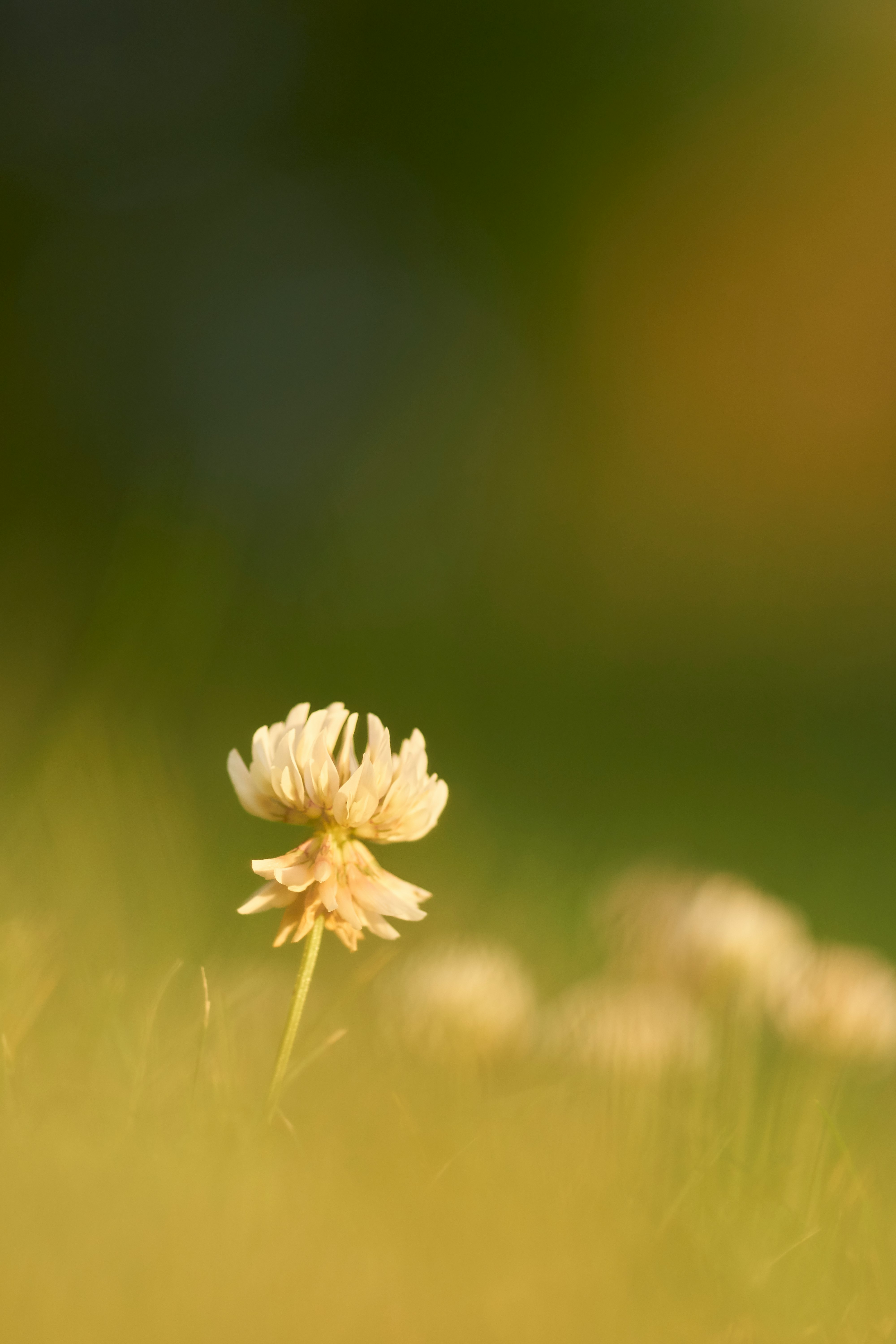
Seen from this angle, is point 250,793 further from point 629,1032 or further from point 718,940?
point 718,940

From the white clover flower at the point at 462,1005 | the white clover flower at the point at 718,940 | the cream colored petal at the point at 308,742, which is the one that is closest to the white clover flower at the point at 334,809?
the cream colored petal at the point at 308,742

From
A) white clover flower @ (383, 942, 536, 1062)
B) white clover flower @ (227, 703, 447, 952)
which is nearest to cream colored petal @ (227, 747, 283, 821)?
white clover flower @ (227, 703, 447, 952)

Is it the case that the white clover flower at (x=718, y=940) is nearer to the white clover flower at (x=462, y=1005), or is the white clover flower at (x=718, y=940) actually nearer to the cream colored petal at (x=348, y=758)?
the white clover flower at (x=462, y=1005)

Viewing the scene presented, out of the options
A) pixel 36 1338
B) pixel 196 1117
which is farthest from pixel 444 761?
pixel 36 1338

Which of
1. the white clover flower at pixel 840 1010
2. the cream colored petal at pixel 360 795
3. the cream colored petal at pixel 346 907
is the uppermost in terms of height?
the white clover flower at pixel 840 1010

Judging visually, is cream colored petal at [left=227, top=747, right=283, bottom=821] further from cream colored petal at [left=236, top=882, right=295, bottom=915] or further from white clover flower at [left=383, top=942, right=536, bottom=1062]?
white clover flower at [left=383, top=942, right=536, bottom=1062]

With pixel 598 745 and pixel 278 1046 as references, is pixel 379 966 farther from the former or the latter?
pixel 598 745
